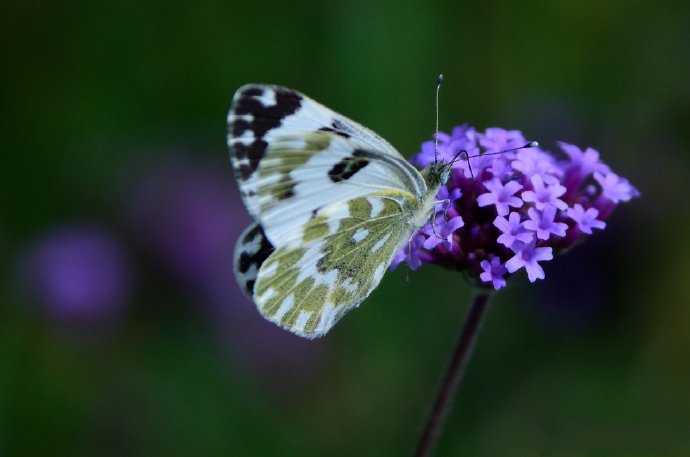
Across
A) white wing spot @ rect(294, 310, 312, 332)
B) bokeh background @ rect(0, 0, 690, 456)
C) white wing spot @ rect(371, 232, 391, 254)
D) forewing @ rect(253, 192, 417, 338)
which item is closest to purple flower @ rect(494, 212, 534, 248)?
forewing @ rect(253, 192, 417, 338)

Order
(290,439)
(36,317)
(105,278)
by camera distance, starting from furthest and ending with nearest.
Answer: (105,278)
(36,317)
(290,439)

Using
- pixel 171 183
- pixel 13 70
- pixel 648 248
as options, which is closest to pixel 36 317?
pixel 171 183

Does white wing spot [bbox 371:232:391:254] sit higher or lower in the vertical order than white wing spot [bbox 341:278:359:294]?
higher

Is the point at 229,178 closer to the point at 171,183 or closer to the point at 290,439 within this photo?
the point at 171,183

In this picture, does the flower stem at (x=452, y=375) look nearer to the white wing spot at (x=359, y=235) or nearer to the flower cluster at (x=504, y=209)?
the flower cluster at (x=504, y=209)

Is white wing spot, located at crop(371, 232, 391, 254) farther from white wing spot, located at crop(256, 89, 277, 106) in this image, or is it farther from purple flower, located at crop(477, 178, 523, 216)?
white wing spot, located at crop(256, 89, 277, 106)

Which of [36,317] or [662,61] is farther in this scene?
[662,61]

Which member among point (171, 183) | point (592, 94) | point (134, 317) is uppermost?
point (592, 94)
